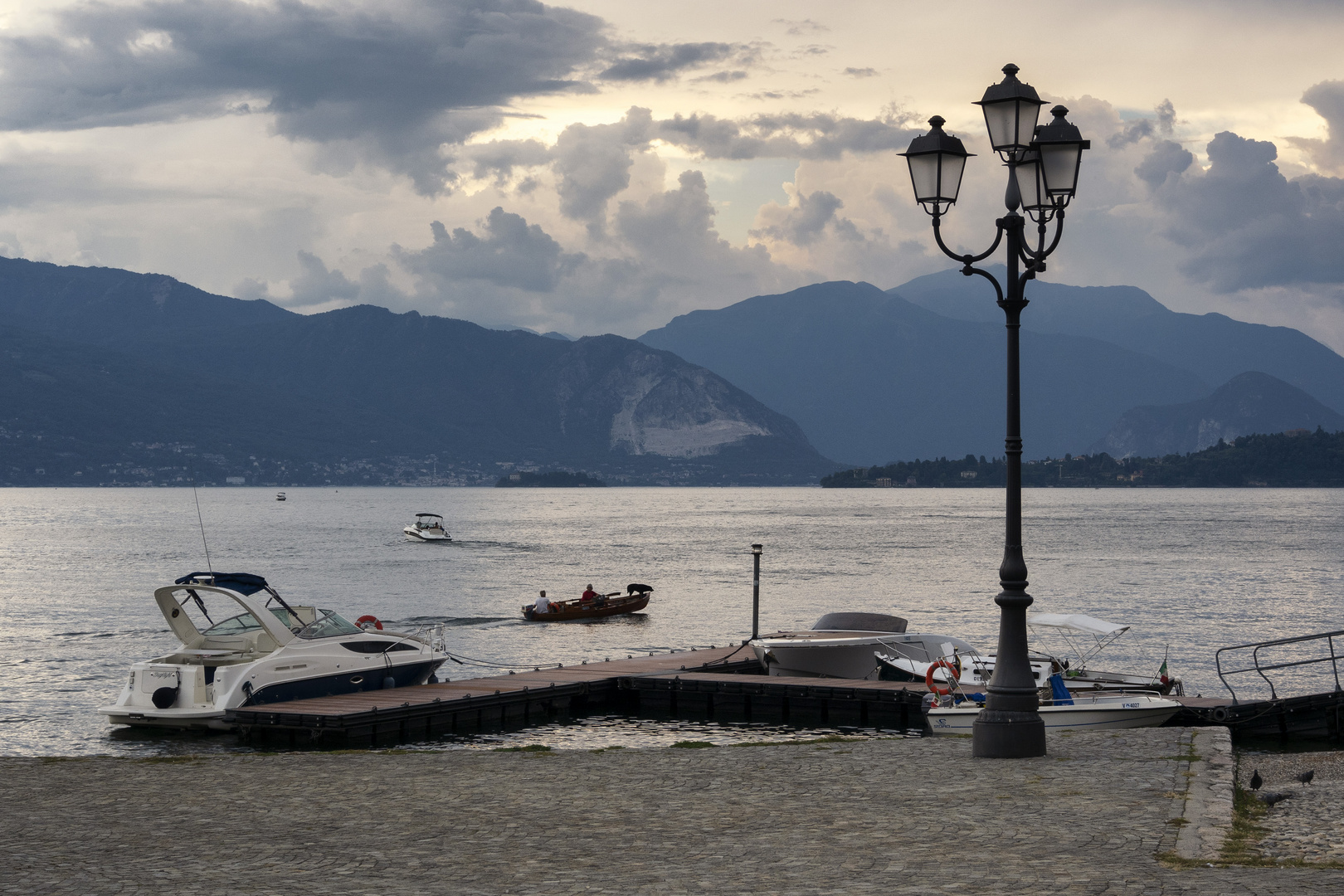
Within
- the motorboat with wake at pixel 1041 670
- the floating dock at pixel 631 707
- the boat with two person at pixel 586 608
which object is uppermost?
the motorboat with wake at pixel 1041 670

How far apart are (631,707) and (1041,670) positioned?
356 inches

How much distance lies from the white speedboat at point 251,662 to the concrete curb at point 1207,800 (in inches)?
687

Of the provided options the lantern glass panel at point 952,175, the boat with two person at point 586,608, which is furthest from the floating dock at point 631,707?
the boat with two person at point 586,608

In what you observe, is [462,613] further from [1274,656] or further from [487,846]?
[487,846]

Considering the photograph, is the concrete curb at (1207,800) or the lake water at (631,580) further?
the lake water at (631,580)

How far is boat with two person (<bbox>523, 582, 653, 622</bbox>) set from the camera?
53219 mm

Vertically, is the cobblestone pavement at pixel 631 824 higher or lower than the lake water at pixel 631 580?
higher

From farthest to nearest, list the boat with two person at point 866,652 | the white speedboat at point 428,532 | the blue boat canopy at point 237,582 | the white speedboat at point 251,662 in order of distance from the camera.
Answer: the white speedboat at point 428,532, the boat with two person at point 866,652, the blue boat canopy at point 237,582, the white speedboat at point 251,662

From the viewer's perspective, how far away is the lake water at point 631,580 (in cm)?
3903

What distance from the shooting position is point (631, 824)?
11391 millimetres

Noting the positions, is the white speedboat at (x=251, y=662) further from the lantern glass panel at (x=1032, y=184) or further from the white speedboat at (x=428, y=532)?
the white speedboat at (x=428, y=532)

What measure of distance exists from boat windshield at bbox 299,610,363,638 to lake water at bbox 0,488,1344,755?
9.94 ft

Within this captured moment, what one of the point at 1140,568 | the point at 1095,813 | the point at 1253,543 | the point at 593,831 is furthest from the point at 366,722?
the point at 1253,543

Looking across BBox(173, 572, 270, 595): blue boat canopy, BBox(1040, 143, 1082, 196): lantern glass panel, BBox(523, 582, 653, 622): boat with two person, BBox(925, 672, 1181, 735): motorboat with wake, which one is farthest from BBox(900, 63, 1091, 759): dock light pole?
BBox(523, 582, 653, 622): boat with two person
